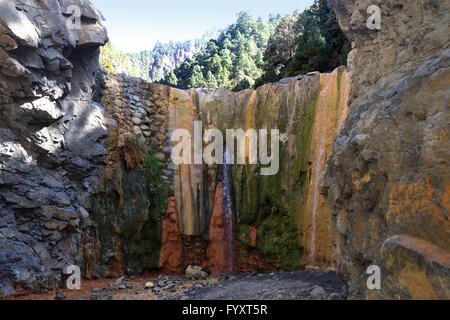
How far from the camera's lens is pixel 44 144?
7.28 m

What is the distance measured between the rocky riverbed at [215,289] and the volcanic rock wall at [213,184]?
45.1 inches

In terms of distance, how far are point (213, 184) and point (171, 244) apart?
6.68ft

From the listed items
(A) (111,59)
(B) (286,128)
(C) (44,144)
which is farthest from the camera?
(A) (111,59)

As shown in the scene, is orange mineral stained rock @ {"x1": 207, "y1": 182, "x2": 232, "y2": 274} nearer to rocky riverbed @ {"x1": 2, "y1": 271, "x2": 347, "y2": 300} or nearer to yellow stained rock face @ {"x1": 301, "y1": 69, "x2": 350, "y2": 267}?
rocky riverbed @ {"x1": 2, "y1": 271, "x2": 347, "y2": 300}

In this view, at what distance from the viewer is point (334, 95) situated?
8.69 m

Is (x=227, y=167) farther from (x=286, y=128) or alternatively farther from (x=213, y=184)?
(x=286, y=128)

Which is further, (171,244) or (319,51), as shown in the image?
(319,51)

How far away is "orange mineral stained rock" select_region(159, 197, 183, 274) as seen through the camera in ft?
30.6

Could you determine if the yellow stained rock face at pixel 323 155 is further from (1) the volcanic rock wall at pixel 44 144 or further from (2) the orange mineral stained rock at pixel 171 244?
(1) the volcanic rock wall at pixel 44 144

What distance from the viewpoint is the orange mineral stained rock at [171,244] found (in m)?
9.32

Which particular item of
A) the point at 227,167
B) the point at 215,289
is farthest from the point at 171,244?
the point at 215,289

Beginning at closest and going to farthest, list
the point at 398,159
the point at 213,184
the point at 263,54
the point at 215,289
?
the point at 398,159, the point at 215,289, the point at 213,184, the point at 263,54

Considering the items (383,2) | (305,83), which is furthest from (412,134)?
(305,83)
